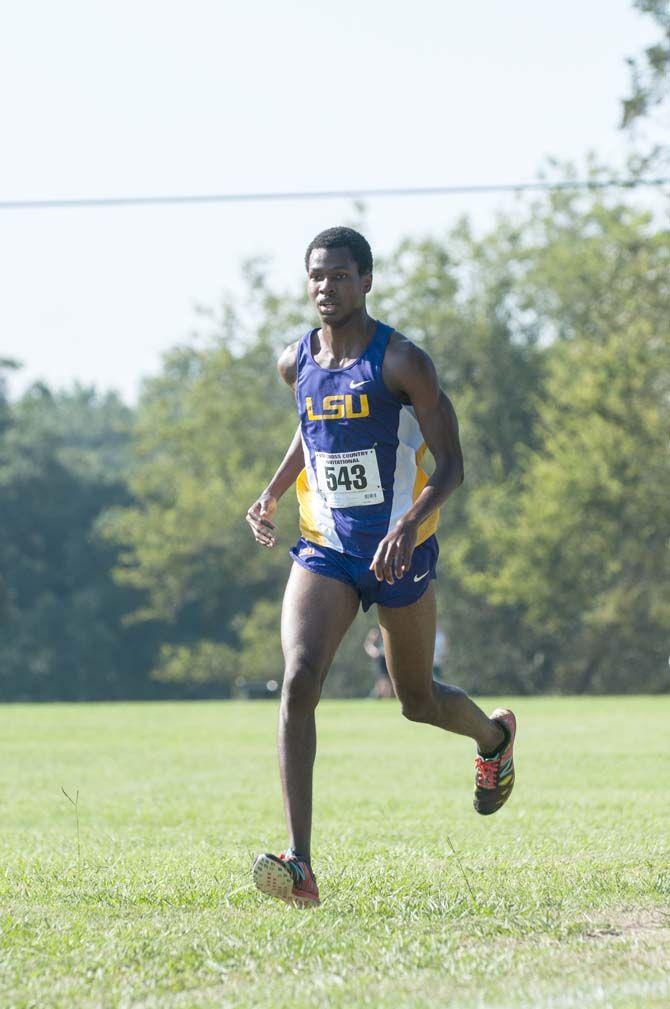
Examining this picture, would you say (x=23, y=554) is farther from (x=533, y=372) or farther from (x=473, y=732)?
(x=473, y=732)

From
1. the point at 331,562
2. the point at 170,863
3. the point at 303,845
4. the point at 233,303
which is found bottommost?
the point at 170,863

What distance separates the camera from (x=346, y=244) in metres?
6.78

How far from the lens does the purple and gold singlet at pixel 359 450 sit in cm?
667

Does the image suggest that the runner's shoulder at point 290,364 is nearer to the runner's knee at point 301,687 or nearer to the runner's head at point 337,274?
the runner's head at point 337,274

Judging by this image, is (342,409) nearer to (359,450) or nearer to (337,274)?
(359,450)

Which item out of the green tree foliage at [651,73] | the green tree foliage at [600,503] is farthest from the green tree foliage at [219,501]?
the green tree foliage at [651,73]

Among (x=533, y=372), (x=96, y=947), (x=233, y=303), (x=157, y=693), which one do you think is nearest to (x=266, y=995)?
(x=96, y=947)

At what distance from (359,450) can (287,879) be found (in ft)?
5.78

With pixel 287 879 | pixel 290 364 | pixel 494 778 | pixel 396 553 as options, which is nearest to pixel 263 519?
pixel 290 364

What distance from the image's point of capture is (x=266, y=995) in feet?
14.6

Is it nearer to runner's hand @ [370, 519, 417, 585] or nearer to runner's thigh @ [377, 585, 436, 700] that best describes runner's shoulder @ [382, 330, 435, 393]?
runner's hand @ [370, 519, 417, 585]

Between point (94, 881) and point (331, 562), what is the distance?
1593 millimetres

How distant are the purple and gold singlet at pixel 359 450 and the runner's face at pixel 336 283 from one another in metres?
0.16

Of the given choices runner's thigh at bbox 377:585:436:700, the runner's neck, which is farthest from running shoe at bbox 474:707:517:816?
the runner's neck
